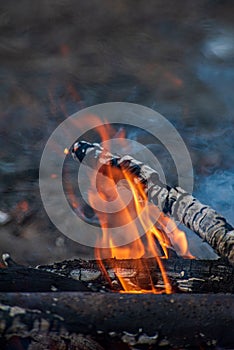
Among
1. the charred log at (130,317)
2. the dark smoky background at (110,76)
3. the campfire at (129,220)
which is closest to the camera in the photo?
the charred log at (130,317)

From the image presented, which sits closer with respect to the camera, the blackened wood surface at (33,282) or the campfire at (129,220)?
the blackened wood surface at (33,282)

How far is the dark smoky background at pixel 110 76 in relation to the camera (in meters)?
2.98

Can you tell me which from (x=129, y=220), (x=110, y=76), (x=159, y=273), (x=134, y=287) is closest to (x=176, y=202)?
(x=159, y=273)

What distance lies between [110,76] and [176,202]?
226 centimetres

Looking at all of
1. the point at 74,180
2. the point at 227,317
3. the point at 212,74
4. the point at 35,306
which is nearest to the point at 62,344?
the point at 35,306

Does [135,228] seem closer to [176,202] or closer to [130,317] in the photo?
[176,202]

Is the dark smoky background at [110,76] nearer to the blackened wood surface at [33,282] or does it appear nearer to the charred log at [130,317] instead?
the blackened wood surface at [33,282]

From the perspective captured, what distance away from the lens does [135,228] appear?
271 centimetres

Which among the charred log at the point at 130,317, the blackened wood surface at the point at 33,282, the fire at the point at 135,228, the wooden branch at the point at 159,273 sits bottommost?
the fire at the point at 135,228

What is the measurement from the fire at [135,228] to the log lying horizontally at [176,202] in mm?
45

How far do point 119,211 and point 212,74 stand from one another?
163 cm

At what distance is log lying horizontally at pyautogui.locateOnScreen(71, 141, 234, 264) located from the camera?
162cm

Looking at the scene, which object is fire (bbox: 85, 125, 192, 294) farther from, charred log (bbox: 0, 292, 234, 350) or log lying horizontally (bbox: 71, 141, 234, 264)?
charred log (bbox: 0, 292, 234, 350)

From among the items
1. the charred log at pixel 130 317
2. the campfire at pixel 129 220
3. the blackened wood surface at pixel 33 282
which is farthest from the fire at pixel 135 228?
the charred log at pixel 130 317
